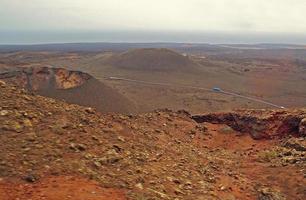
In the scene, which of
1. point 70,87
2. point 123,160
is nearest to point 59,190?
point 123,160

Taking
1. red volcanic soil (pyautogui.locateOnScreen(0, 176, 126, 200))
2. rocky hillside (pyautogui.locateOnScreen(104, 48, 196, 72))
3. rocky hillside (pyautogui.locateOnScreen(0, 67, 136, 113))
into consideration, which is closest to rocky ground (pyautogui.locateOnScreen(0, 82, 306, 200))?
red volcanic soil (pyautogui.locateOnScreen(0, 176, 126, 200))

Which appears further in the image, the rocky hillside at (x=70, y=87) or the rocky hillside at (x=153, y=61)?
the rocky hillside at (x=153, y=61)

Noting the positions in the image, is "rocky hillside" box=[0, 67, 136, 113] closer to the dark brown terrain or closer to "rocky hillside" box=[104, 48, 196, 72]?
the dark brown terrain

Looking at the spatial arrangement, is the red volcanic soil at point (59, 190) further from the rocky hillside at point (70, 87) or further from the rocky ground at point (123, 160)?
the rocky hillside at point (70, 87)

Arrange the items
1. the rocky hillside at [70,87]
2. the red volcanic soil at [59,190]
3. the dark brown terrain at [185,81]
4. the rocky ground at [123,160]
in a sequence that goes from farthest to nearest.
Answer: the dark brown terrain at [185,81]
the rocky hillside at [70,87]
the rocky ground at [123,160]
the red volcanic soil at [59,190]

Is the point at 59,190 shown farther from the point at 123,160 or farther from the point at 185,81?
the point at 185,81

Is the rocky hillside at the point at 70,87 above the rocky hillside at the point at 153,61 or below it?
above

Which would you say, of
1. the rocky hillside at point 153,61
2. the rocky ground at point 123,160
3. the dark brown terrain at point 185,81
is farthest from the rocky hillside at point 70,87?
the rocky hillside at point 153,61
